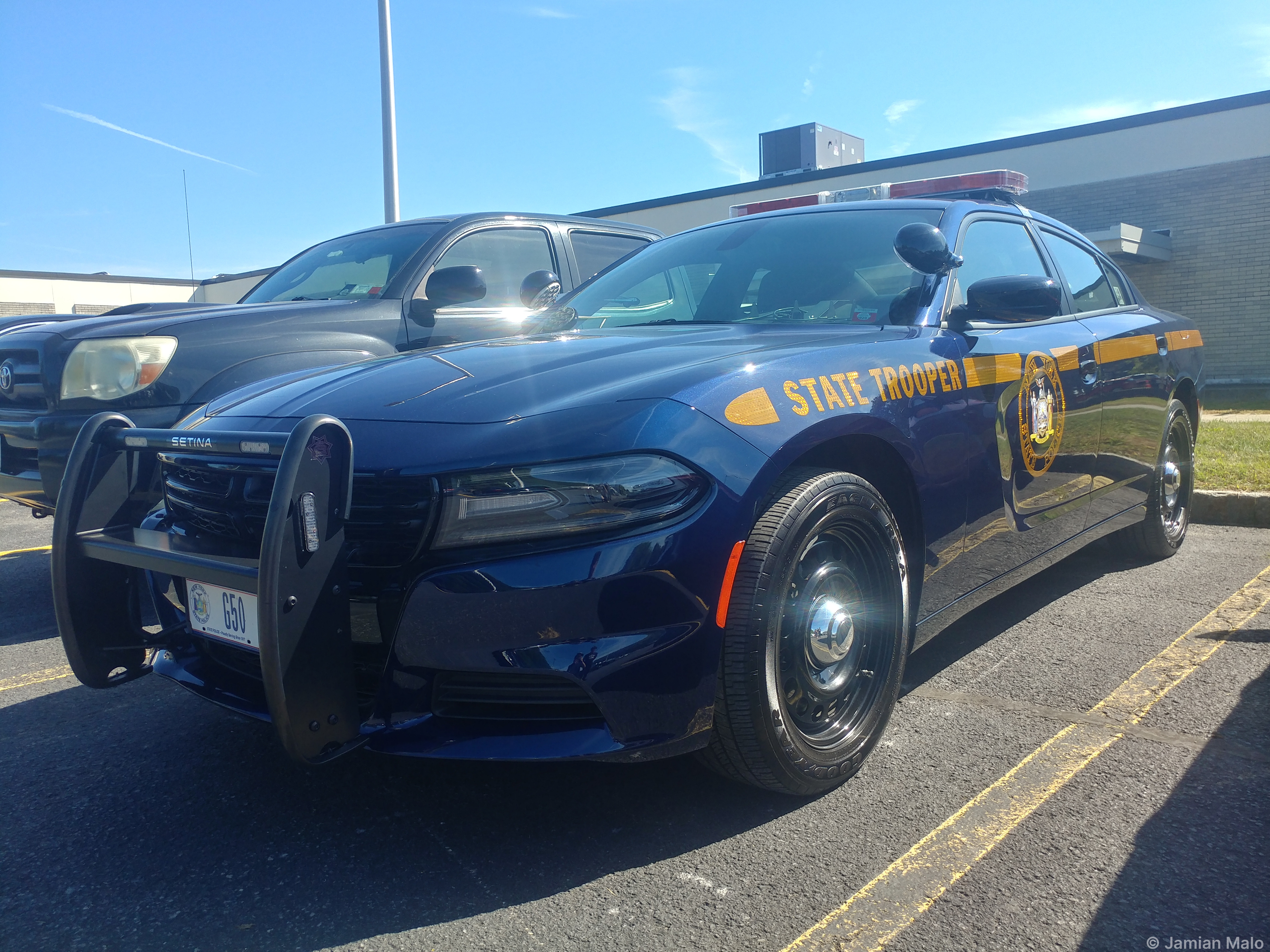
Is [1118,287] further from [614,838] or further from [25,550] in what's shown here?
[25,550]

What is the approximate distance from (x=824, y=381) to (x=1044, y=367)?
1.31 meters

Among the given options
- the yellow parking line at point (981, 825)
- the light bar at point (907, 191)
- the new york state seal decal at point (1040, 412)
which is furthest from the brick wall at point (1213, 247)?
the yellow parking line at point (981, 825)

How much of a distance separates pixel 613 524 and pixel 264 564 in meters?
0.68

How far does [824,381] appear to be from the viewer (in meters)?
2.46

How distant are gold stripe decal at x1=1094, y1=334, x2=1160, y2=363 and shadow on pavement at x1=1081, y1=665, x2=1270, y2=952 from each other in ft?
5.59

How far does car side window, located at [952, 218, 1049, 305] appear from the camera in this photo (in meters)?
3.36

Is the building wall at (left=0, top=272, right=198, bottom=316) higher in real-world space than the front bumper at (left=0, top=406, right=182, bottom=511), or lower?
higher

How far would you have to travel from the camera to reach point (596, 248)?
246 inches

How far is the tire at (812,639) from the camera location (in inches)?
84.8

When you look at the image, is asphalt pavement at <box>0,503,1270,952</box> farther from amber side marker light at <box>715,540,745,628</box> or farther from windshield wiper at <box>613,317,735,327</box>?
windshield wiper at <box>613,317,735,327</box>

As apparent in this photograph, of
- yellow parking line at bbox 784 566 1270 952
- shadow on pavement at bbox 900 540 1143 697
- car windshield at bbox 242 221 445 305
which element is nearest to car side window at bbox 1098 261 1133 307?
shadow on pavement at bbox 900 540 1143 697

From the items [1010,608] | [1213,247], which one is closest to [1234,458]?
[1010,608]

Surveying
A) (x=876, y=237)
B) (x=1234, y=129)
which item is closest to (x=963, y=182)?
(x=876, y=237)

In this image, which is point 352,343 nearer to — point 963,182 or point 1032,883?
point 963,182
